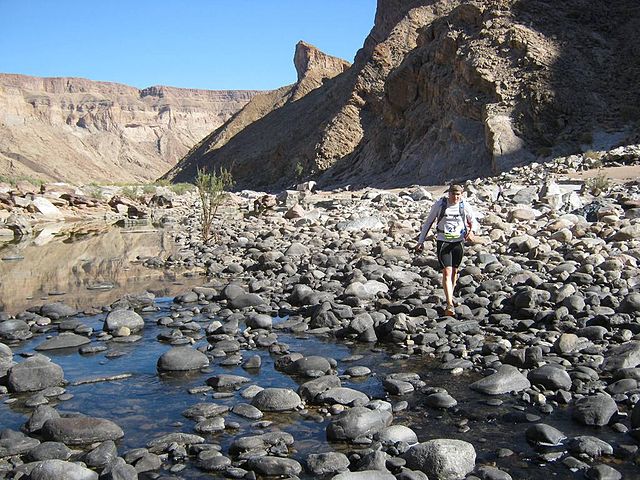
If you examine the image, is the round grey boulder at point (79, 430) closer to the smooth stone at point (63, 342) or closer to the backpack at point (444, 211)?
the smooth stone at point (63, 342)

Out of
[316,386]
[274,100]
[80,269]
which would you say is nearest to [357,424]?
[316,386]

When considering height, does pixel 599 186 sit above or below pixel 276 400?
above

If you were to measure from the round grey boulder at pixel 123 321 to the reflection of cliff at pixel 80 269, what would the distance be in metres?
1.66

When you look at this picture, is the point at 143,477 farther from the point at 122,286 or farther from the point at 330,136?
the point at 330,136

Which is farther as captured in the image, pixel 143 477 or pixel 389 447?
pixel 389 447

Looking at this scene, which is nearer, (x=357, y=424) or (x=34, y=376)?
(x=357, y=424)

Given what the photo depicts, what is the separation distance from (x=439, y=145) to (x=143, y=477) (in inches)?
1039

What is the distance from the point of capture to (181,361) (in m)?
5.87

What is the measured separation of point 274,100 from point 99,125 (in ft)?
205

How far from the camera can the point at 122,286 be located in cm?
1029

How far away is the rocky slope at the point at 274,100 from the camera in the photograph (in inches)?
2847

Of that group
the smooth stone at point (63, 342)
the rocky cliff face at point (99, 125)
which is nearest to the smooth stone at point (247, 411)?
the smooth stone at point (63, 342)

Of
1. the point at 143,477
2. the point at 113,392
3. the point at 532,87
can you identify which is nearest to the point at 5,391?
the point at 113,392

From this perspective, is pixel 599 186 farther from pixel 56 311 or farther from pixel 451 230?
pixel 56 311
